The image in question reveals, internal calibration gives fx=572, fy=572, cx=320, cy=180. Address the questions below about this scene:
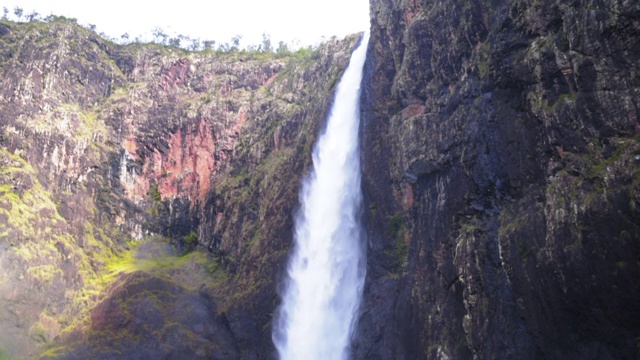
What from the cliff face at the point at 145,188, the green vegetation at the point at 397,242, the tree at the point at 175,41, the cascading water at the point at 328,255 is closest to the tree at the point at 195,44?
the tree at the point at 175,41

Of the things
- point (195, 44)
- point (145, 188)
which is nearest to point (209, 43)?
point (195, 44)

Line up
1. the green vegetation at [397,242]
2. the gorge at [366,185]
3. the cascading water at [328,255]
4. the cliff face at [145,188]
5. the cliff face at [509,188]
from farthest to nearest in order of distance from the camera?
the cliff face at [145,188] < the cascading water at [328,255] < the green vegetation at [397,242] < the gorge at [366,185] < the cliff face at [509,188]

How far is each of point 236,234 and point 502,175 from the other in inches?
1172

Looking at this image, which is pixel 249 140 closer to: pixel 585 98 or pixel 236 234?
pixel 236 234

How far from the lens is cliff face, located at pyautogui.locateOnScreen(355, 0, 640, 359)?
18891 mm

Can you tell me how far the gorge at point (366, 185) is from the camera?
65.4ft

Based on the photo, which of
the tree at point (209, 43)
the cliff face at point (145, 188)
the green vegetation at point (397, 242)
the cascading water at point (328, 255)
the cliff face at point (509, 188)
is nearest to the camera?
the cliff face at point (509, 188)

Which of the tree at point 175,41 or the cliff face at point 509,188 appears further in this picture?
the tree at point 175,41

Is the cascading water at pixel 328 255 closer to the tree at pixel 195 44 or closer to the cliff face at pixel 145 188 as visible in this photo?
the cliff face at pixel 145 188

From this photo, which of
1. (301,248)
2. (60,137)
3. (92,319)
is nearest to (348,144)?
(301,248)

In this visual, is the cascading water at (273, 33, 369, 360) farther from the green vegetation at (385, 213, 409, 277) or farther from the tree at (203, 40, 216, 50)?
the tree at (203, 40, 216, 50)

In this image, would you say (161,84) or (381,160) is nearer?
(381,160)

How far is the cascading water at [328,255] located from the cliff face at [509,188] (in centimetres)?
206

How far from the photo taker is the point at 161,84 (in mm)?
64688
